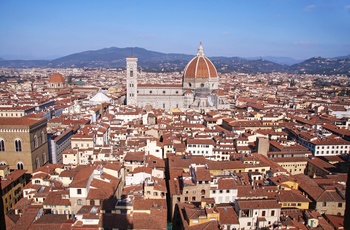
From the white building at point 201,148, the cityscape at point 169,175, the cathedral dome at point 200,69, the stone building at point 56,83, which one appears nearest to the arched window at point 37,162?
the cityscape at point 169,175

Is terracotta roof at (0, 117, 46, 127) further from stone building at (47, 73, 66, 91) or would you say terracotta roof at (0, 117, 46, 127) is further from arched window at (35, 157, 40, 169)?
stone building at (47, 73, 66, 91)

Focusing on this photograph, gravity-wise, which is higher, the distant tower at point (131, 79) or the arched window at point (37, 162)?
the distant tower at point (131, 79)

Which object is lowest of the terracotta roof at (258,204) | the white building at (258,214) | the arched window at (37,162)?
the arched window at (37,162)

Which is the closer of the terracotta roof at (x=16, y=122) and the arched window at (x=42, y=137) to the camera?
the terracotta roof at (x=16, y=122)

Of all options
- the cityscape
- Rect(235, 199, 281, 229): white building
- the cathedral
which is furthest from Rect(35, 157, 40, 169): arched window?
the cathedral

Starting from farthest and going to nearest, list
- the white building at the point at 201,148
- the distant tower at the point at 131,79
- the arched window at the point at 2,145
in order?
1. the distant tower at the point at 131,79
2. the white building at the point at 201,148
3. the arched window at the point at 2,145

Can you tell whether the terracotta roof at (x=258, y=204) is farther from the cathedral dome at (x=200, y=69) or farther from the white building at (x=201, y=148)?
the cathedral dome at (x=200, y=69)

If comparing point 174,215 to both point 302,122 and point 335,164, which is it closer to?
point 335,164

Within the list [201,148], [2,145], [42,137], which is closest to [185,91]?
[201,148]
